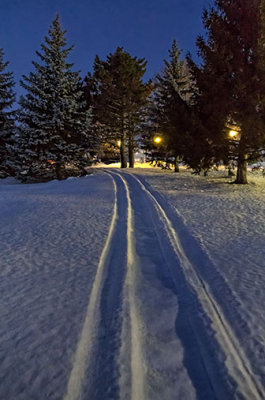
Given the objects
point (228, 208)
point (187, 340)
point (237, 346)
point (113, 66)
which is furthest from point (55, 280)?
point (113, 66)

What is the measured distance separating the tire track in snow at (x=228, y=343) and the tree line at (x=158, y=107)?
10.1 meters

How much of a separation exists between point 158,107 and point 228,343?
21886mm

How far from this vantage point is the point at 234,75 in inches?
500

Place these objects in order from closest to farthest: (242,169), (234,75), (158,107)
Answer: (234,75), (242,169), (158,107)

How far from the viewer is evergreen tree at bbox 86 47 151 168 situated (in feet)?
88.8

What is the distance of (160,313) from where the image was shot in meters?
3.34

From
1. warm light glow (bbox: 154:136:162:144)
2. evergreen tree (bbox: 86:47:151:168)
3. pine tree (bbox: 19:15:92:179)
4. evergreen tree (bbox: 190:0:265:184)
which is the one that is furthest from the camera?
evergreen tree (bbox: 86:47:151:168)

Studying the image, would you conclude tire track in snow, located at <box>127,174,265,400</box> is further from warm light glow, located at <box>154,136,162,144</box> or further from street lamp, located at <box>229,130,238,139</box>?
warm light glow, located at <box>154,136,162,144</box>

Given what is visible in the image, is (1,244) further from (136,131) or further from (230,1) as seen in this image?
(136,131)

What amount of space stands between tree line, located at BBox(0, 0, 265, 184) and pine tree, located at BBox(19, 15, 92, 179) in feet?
0.25

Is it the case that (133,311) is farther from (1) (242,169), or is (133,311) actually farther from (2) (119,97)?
(2) (119,97)

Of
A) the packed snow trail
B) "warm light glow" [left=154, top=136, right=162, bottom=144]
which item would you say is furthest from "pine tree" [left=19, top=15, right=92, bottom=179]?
the packed snow trail

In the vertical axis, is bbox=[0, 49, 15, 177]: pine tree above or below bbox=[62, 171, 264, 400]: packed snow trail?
above

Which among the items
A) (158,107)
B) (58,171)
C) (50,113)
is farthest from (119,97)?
(58,171)
